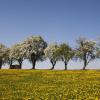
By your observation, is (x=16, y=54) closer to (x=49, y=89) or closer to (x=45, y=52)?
(x=45, y=52)

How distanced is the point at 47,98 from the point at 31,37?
4991 inches

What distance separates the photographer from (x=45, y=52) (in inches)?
5748

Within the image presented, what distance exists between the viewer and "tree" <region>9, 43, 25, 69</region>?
508 ft

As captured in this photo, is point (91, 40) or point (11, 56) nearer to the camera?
point (91, 40)

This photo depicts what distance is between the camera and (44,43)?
490 feet

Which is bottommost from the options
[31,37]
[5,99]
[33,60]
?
[5,99]

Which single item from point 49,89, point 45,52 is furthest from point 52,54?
point 49,89

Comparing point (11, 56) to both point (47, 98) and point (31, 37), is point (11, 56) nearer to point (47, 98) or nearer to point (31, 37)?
point (31, 37)

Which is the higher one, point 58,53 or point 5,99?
point 58,53

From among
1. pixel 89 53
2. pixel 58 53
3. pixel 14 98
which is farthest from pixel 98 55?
pixel 14 98

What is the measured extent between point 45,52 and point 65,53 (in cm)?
942

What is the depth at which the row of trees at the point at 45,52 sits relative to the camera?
135 meters

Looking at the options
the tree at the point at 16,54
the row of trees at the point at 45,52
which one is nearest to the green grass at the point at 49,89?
the row of trees at the point at 45,52

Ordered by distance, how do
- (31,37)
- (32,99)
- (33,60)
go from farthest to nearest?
(31,37) → (33,60) → (32,99)
